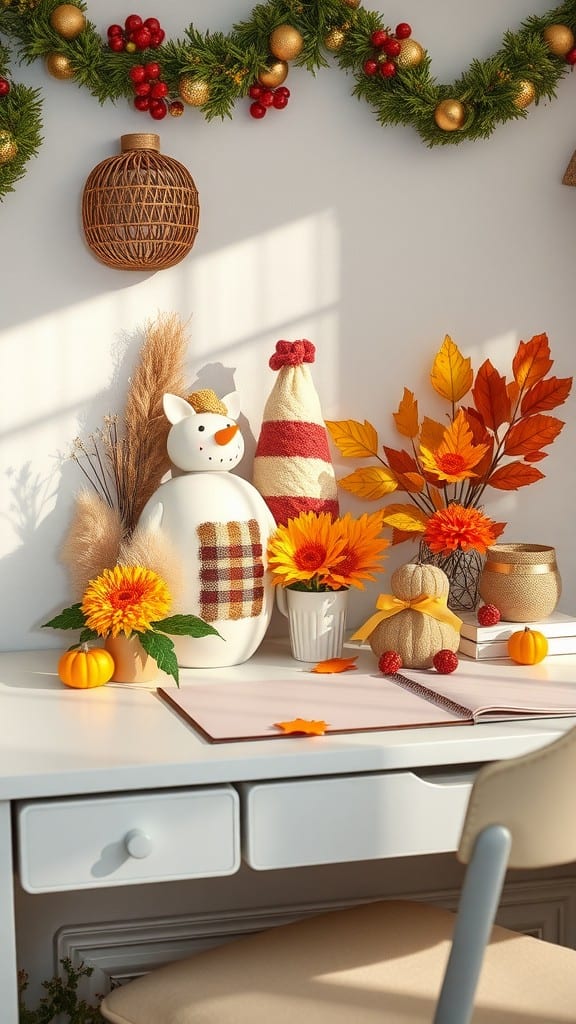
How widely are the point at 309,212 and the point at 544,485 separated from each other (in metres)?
0.63

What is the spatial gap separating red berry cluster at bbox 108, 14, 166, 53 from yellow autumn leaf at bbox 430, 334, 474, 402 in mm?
656

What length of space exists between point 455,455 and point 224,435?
385 mm

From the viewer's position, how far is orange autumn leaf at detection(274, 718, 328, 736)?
4.47 feet

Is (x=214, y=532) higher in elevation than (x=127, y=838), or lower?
higher

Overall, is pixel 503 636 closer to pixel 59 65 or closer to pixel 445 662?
pixel 445 662

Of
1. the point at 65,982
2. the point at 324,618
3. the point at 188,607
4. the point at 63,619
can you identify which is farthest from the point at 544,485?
the point at 65,982

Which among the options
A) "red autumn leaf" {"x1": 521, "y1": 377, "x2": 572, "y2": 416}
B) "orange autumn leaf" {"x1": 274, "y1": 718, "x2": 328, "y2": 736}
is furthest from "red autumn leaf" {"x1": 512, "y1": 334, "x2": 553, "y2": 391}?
"orange autumn leaf" {"x1": 274, "y1": 718, "x2": 328, "y2": 736}

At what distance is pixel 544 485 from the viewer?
204 cm

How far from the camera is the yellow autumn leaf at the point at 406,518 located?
6.05 ft

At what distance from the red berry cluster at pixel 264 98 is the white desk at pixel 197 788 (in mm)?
976

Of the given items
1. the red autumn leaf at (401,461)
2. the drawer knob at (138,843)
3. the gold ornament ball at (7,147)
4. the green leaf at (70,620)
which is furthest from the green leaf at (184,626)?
the gold ornament ball at (7,147)

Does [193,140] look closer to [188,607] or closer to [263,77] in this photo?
[263,77]

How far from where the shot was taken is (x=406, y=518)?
1856 millimetres

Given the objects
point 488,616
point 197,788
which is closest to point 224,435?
point 488,616
